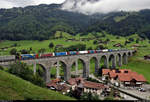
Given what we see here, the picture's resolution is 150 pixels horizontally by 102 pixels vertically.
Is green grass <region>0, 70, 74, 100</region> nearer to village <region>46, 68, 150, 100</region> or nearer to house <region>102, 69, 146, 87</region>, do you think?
village <region>46, 68, 150, 100</region>

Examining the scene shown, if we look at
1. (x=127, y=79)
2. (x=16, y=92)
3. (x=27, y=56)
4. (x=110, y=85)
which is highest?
(x=27, y=56)

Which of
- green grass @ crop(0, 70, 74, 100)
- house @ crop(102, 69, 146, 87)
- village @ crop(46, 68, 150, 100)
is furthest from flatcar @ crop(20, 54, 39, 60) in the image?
house @ crop(102, 69, 146, 87)

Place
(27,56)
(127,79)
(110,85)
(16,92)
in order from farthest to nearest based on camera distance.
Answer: (110,85)
(127,79)
(27,56)
(16,92)

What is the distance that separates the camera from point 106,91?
47688 millimetres

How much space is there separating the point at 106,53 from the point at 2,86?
68.4 metres

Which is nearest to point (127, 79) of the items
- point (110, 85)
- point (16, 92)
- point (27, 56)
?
point (110, 85)

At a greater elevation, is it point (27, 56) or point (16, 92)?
point (27, 56)

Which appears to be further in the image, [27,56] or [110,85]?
[110,85]

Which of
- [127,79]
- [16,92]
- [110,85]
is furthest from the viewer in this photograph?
[110,85]

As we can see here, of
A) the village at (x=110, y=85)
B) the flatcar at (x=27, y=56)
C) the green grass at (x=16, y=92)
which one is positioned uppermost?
the flatcar at (x=27, y=56)

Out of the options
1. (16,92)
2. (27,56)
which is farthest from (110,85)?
(16,92)

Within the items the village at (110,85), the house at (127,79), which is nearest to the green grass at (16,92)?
the village at (110,85)

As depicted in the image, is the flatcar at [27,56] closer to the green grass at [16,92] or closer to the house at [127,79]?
the green grass at [16,92]

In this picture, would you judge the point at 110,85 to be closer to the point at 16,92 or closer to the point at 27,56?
the point at 27,56
